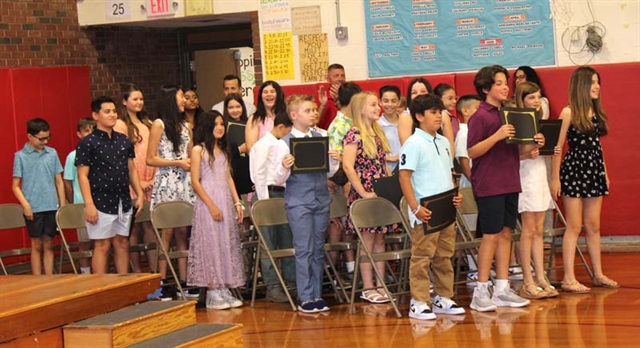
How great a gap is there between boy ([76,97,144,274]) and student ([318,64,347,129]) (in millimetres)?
2662

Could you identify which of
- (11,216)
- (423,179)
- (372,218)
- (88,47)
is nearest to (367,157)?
(372,218)

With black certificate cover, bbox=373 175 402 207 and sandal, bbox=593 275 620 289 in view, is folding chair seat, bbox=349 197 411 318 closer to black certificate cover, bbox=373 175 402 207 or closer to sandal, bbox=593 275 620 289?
black certificate cover, bbox=373 175 402 207

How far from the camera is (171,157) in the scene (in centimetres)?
985

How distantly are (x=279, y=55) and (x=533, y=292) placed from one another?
4.83m

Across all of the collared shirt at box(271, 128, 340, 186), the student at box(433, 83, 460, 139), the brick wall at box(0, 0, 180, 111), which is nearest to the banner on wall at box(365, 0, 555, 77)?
the student at box(433, 83, 460, 139)

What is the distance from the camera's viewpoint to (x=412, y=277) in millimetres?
8211

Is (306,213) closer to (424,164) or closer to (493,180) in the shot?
(424,164)

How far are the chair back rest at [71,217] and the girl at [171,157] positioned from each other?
0.61 metres

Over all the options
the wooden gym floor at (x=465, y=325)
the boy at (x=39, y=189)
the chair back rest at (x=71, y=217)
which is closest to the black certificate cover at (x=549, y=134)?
the wooden gym floor at (x=465, y=325)

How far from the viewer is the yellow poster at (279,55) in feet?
40.6

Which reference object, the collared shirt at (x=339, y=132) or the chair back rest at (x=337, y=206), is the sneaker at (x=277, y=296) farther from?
the collared shirt at (x=339, y=132)

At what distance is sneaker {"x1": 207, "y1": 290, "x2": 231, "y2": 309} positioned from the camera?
920 cm

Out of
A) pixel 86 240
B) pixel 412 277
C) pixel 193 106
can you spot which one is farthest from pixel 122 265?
pixel 412 277

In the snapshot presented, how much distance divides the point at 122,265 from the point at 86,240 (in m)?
1.13
